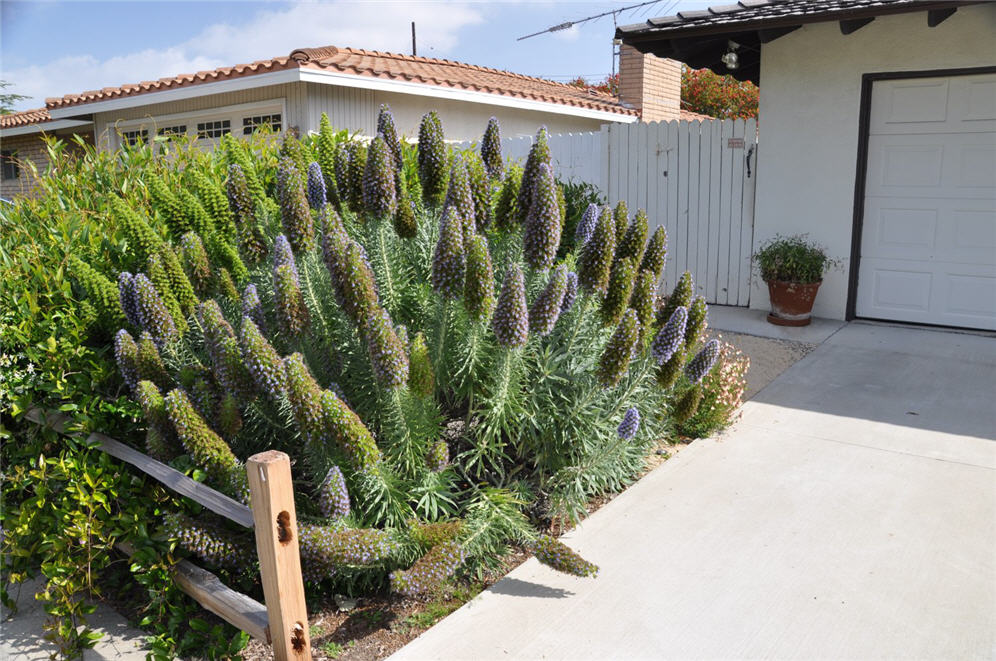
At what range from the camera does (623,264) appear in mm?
3326

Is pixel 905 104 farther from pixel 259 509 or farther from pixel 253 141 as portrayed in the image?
pixel 259 509

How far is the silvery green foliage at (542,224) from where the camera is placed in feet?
10.6

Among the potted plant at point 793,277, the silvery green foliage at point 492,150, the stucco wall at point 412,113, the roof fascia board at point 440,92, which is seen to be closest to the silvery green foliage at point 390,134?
the silvery green foliage at point 492,150

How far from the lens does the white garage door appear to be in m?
7.07

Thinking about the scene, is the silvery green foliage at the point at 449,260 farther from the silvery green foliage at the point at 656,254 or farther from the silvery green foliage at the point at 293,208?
the silvery green foliage at the point at 656,254

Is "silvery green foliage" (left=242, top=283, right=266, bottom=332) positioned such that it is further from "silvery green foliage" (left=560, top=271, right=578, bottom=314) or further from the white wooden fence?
the white wooden fence

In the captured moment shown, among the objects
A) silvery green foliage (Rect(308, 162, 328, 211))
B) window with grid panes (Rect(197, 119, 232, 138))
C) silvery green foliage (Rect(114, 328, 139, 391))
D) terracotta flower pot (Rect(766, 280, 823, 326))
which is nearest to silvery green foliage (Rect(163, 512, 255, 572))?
silvery green foliage (Rect(114, 328, 139, 391))

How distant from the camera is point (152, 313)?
10.7 ft

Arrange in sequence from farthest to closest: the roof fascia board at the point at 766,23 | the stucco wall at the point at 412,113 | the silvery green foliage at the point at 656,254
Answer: the stucco wall at the point at 412,113 → the roof fascia board at the point at 766,23 → the silvery green foliage at the point at 656,254

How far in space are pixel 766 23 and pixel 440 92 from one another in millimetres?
6378

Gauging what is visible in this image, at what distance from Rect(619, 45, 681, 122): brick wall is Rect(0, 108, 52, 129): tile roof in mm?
13302

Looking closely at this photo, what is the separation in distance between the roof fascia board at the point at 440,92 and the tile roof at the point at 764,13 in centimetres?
465

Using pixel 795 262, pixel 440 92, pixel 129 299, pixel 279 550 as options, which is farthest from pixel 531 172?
pixel 440 92

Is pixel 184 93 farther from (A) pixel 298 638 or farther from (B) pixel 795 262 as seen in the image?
(A) pixel 298 638
